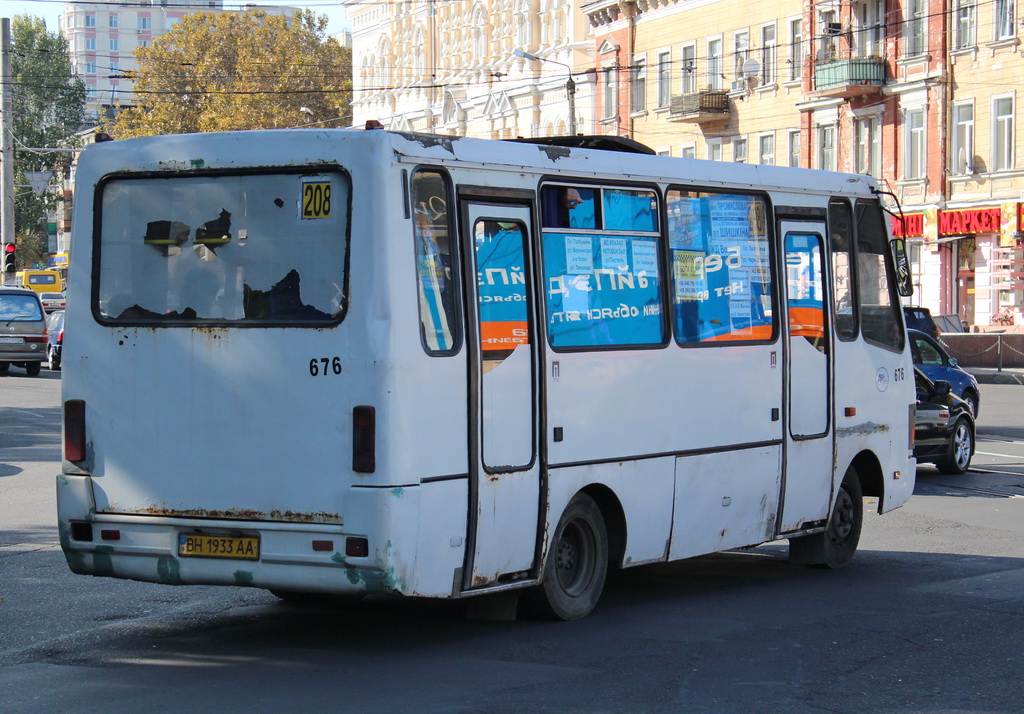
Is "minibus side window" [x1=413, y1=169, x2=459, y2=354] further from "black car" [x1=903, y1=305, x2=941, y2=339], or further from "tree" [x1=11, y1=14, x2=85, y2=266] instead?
"tree" [x1=11, y1=14, x2=85, y2=266]

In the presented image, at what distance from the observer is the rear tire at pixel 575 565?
9023 mm

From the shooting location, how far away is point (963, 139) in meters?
46.0

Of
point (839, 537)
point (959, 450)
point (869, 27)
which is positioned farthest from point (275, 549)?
point (869, 27)

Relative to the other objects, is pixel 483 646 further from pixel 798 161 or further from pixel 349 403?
pixel 798 161

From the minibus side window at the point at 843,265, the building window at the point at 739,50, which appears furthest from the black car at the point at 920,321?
the building window at the point at 739,50

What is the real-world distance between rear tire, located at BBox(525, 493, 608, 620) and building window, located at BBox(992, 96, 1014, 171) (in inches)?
1486

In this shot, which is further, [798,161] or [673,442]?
[798,161]

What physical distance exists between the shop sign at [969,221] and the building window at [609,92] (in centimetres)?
1955

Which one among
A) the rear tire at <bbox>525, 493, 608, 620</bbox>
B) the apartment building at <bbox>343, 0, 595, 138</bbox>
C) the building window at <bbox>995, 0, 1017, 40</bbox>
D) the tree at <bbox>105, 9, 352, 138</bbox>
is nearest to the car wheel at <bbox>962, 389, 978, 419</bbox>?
the rear tire at <bbox>525, 493, 608, 620</bbox>

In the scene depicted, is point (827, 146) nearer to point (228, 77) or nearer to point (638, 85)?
point (638, 85)

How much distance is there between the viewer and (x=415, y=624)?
9203mm

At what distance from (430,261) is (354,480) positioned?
47.3 inches

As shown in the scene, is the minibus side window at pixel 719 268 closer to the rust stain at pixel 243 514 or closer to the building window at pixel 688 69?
the rust stain at pixel 243 514

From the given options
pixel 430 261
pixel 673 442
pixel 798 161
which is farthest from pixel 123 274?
pixel 798 161
